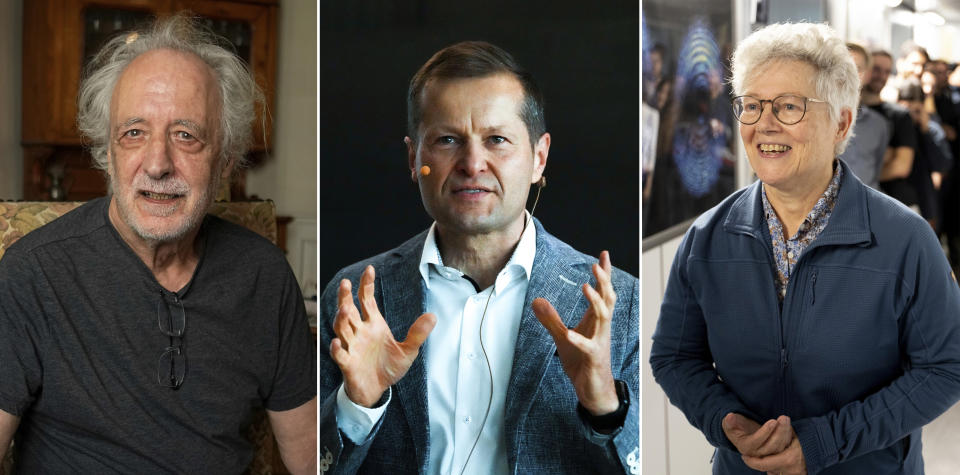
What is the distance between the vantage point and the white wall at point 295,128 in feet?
15.7

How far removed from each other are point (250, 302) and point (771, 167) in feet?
4.14

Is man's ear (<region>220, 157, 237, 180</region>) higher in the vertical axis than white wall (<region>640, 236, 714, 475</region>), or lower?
higher

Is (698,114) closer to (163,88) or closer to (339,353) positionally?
(339,353)

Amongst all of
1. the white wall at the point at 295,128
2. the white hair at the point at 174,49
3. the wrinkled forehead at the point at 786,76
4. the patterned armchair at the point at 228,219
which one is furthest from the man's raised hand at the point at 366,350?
the white wall at the point at 295,128

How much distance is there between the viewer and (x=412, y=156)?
2.04 m

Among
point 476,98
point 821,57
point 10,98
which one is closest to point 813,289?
point 821,57

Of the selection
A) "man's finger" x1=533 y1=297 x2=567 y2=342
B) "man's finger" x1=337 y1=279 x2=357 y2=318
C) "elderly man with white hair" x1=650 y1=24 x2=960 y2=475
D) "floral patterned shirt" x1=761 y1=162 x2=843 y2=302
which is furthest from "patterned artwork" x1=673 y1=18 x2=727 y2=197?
"man's finger" x1=337 y1=279 x2=357 y2=318

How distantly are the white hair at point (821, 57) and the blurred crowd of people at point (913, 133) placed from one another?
0.10m

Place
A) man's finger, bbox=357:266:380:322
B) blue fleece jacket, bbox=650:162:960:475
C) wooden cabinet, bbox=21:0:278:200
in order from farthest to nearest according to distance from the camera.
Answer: wooden cabinet, bbox=21:0:278:200 < man's finger, bbox=357:266:380:322 < blue fleece jacket, bbox=650:162:960:475

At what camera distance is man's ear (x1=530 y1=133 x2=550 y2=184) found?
201 cm

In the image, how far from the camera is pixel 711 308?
1944mm

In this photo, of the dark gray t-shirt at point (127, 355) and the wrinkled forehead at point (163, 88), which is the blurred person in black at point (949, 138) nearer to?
the dark gray t-shirt at point (127, 355)

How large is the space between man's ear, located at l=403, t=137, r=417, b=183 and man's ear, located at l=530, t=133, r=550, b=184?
0.90 feet

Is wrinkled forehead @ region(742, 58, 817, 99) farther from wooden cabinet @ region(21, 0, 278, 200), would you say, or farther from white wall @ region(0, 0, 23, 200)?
white wall @ region(0, 0, 23, 200)
